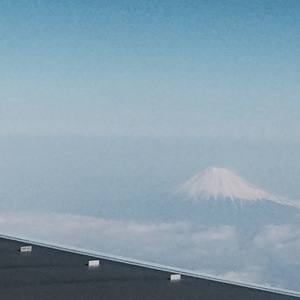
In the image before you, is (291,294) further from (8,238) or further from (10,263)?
(8,238)

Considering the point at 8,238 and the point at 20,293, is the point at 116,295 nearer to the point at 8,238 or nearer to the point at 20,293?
the point at 20,293

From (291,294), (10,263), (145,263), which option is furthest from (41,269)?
(291,294)

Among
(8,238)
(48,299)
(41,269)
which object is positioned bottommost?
(48,299)

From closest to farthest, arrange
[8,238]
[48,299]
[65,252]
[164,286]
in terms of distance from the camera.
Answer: [48,299]
[164,286]
[65,252]
[8,238]

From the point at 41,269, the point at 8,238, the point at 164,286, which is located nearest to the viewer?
the point at 164,286

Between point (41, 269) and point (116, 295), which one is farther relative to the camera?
point (41, 269)

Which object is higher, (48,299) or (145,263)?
(145,263)

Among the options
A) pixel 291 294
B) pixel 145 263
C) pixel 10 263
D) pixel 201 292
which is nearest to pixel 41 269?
pixel 10 263
